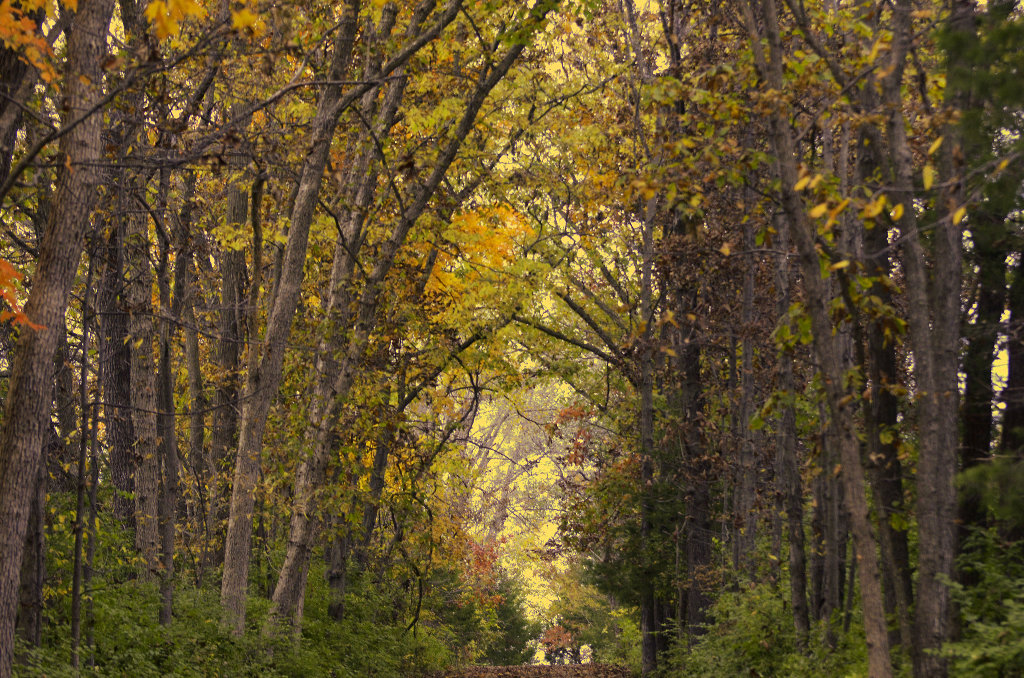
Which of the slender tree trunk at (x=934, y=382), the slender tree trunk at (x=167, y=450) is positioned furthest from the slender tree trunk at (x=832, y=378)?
the slender tree trunk at (x=167, y=450)

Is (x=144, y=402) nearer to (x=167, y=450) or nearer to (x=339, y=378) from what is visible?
(x=167, y=450)

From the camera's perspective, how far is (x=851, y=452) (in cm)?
623

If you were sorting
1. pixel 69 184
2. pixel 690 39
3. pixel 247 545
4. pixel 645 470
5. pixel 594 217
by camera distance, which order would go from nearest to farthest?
pixel 69 184 < pixel 247 545 < pixel 690 39 < pixel 645 470 < pixel 594 217

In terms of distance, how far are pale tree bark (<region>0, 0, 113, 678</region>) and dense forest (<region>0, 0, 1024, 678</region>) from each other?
3 cm

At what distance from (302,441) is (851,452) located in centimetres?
736

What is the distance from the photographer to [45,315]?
244 inches

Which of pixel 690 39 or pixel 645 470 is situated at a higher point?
pixel 690 39

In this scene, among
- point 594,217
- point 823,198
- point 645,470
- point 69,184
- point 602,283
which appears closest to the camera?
point 823,198

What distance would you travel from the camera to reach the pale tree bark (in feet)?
19.7

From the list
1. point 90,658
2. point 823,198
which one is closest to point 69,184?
point 90,658

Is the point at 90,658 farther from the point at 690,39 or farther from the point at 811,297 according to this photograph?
the point at 690,39

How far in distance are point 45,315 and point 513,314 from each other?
1153cm

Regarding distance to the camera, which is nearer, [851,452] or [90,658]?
[851,452]

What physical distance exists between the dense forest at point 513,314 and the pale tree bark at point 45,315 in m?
0.03
